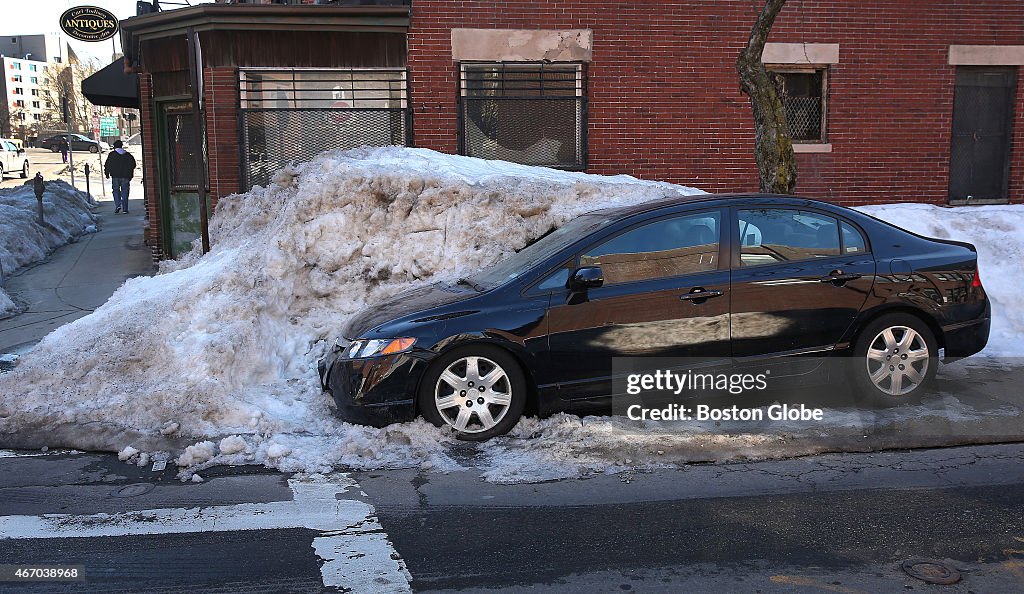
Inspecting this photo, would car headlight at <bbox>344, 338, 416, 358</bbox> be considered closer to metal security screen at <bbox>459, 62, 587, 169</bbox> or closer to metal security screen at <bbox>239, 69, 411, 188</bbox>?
metal security screen at <bbox>239, 69, 411, 188</bbox>

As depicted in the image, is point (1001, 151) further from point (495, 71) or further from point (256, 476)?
point (256, 476)

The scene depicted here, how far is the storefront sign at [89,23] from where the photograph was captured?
16.6 metres

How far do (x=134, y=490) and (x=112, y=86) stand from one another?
39.9ft

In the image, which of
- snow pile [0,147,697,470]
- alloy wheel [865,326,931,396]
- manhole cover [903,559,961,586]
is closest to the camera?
manhole cover [903,559,961,586]

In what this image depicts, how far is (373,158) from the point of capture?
10.4 metres

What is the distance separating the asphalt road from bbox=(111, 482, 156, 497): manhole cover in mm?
17

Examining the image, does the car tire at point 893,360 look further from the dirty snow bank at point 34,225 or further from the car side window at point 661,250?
the dirty snow bank at point 34,225

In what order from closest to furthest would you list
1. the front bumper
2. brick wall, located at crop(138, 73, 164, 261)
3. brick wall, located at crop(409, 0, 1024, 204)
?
1. the front bumper
2. brick wall, located at crop(409, 0, 1024, 204)
3. brick wall, located at crop(138, 73, 164, 261)

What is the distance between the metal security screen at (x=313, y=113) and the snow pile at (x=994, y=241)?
20.6ft

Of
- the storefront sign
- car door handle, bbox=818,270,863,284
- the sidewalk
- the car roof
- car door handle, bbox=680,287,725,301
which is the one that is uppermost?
the storefront sign

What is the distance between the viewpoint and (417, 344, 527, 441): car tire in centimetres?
607

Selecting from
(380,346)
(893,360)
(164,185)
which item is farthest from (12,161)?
(893,360)

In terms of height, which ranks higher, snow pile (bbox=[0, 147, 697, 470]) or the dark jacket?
the dark jacket

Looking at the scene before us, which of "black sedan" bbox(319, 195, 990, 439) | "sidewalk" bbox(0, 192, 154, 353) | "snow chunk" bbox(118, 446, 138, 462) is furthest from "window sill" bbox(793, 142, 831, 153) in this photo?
"snow chunk" bbox(118, 446, 138, 462)
